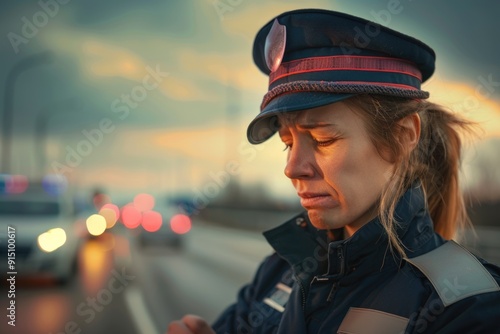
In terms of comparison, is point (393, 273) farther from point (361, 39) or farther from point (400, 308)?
point (361, 39)

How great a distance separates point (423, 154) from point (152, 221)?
804 inches

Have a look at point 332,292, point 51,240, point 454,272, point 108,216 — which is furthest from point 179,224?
point 454,272

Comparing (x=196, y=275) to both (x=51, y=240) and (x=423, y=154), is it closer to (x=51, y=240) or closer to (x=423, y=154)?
(x=51, y=240)

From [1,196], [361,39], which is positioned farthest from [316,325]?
Result: [1,196]

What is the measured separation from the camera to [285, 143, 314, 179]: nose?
1.79 metres

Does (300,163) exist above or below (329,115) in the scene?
below

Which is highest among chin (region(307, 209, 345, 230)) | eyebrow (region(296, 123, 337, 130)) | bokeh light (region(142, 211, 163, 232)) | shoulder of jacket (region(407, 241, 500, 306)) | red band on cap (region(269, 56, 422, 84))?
red band on cap (region(269, 56, 422, 84))

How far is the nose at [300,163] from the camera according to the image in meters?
1.79

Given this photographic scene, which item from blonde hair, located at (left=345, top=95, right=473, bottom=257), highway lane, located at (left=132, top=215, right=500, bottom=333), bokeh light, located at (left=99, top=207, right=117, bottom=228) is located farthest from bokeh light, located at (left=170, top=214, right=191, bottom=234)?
blonde hair, located at (left=345, top=95, right=473, bottom=257)

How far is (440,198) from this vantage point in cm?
213

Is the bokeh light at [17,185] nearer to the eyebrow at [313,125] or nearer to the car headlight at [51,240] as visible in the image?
the car headlight at [51,240]

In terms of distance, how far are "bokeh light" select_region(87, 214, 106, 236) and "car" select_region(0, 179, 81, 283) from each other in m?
8.51

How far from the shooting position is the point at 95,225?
2269 centimetres

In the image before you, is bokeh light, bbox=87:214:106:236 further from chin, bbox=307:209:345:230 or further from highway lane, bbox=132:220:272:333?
chin, bbox=307:209:345:230
